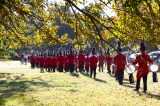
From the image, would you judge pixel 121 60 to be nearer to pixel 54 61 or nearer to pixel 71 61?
pixel 71 61

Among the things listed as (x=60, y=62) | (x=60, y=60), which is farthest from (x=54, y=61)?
(x=60, y=62)

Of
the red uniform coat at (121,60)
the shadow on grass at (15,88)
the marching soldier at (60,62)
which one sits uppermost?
the marching soldier at (60,62)

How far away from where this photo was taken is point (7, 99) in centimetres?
1673

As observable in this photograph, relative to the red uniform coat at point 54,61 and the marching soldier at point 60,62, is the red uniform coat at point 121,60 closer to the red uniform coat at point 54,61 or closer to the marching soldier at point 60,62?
the marching soldier at point 60,62

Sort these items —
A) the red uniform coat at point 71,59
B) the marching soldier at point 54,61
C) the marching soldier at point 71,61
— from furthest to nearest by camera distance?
the marching soldier at point 54,61
the red uniform coat at point 71,59
the marching soldier at point 71,61

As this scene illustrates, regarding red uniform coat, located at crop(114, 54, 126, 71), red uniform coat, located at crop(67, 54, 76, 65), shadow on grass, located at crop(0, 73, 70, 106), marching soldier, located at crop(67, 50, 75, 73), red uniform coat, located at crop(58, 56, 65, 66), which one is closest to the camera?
red uniform coat, located at crop(114, 54, 126, 71)

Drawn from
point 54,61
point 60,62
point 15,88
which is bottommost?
point 15,88

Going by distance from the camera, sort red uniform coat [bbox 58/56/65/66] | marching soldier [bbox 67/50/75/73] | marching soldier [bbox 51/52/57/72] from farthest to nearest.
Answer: marching soldier [bbox 51/52/57/72] < red uniform coat [bbox 58/56/65/66] < marching soldier [bbox 67/50/75/73]

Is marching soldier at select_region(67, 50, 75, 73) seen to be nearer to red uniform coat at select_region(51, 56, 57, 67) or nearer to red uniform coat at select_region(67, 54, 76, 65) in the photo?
red uniform coat at select_region(67, 54, 76, 65)

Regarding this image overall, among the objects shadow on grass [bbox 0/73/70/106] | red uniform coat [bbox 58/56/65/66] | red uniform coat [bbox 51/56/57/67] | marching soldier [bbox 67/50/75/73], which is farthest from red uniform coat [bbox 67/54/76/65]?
shadow on grass [bbox 0/73/70/106]

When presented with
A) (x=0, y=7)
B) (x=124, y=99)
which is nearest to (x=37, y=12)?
(x=124, y=99)

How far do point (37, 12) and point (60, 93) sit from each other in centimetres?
391

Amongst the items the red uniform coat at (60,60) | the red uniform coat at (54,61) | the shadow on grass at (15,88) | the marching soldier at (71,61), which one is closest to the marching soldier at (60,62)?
the red uniform coat at (60,60)

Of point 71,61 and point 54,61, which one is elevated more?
point 54,61
